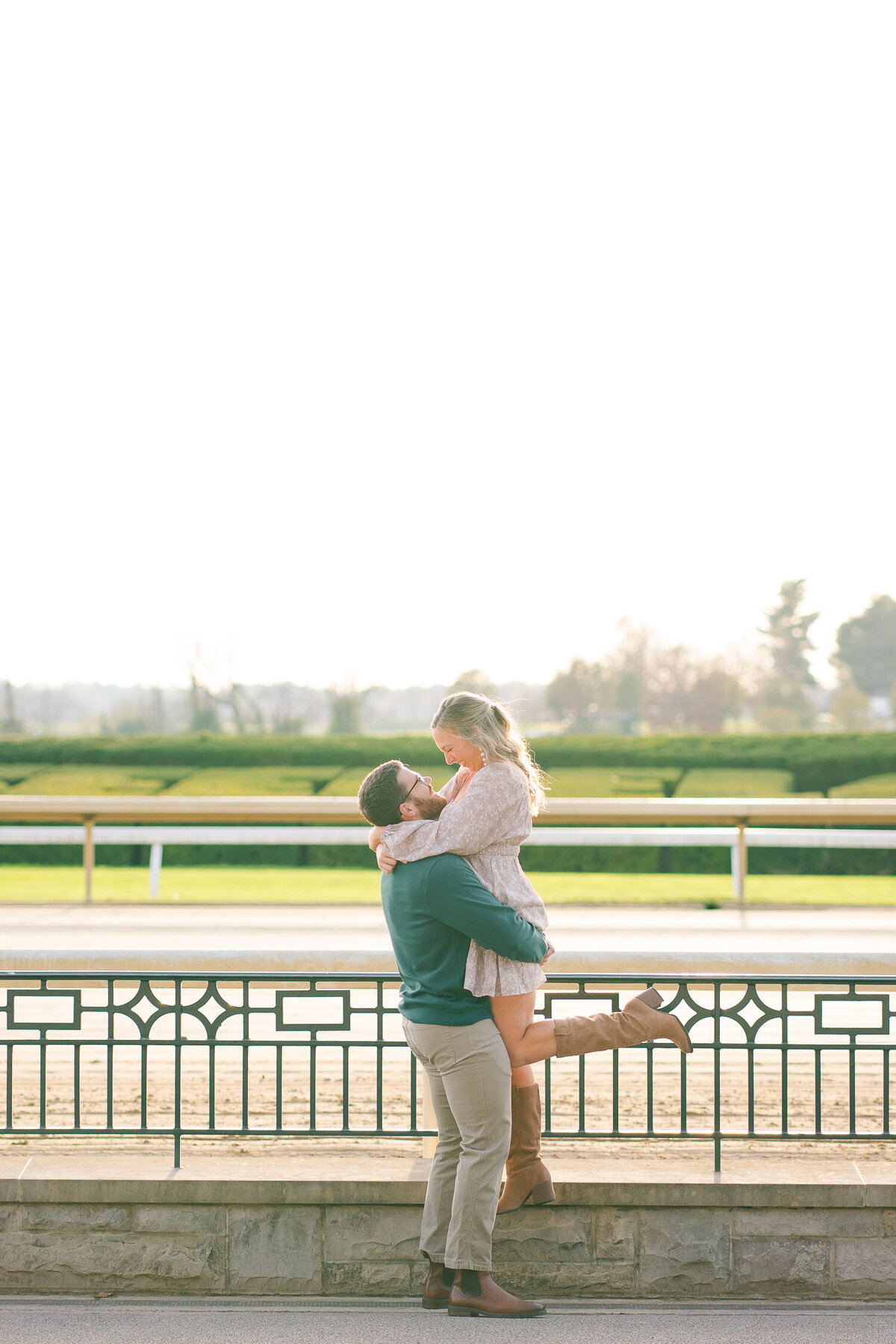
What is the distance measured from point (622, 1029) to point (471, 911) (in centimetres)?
69

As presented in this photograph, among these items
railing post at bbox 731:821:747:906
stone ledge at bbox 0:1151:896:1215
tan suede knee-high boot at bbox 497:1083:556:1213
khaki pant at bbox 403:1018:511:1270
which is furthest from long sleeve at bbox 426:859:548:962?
railing post at bbox 731:821:747:906

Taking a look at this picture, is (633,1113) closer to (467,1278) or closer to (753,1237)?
(753,1237)

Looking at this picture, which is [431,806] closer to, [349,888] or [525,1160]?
[525,1160]

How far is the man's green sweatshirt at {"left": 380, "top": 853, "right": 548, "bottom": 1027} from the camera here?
331cm

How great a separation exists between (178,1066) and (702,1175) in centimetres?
179

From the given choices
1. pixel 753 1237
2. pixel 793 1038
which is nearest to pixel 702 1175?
pixel 753 1237

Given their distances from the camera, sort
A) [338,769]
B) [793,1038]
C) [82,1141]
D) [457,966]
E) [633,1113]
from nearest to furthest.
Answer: [457,966] < [82,1141] < [633,1113] < [793,1038] < [338,769]

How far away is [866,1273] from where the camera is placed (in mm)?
3779

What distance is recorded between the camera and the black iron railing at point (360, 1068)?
155 inches

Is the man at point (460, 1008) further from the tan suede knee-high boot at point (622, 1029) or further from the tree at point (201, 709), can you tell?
the tree at point (201, 709)

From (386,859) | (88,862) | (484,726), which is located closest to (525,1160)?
(386,859)

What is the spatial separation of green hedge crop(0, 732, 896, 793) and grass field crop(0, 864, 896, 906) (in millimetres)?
4031

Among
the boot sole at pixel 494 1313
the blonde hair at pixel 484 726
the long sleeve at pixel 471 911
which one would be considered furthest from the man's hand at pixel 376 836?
the boot sole at pixel 494 1313

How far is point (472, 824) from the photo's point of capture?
3.37 meters
